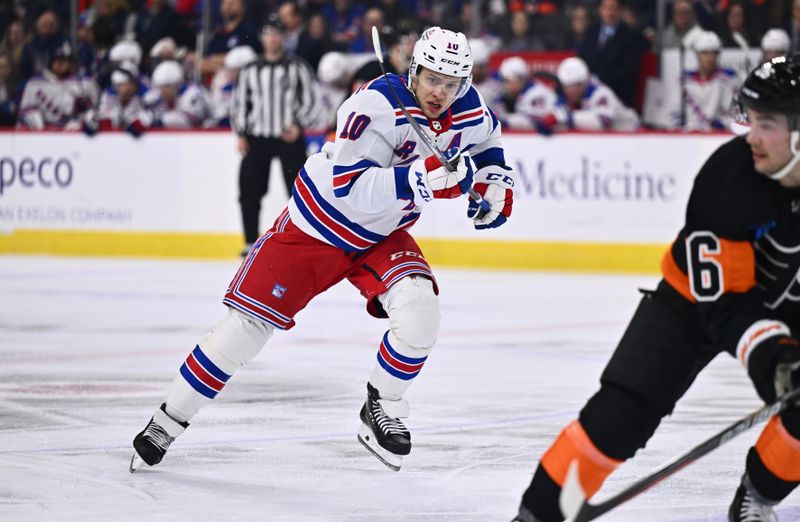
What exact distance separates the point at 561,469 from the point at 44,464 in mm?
1551

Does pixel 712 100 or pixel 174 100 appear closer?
pixel 712 100

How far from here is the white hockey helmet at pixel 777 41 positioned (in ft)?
28.9

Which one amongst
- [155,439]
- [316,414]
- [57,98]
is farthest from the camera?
[57,98]

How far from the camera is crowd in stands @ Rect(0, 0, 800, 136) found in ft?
30.5

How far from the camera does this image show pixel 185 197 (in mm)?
10094

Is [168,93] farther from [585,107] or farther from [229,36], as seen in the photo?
[585,107]

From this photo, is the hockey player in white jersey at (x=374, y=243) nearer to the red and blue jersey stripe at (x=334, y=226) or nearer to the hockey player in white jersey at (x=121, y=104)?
the red and blue jersey stripe at (x=334, y=226)

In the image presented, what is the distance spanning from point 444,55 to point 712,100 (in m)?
5.74

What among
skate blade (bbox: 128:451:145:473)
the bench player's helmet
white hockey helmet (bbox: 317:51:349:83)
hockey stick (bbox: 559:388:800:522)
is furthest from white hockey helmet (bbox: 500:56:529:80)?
hockey stick (bbox: 559:388:800:522)

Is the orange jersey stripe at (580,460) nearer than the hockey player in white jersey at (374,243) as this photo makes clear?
Yes

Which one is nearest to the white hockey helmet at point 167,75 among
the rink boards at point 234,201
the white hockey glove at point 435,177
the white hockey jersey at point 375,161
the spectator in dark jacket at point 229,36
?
the spectator in dark jacket at point 229,36

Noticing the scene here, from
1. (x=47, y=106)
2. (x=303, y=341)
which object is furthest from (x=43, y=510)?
(x=47, y=106)

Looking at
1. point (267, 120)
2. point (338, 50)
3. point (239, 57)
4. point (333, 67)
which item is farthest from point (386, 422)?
point (338, 50)

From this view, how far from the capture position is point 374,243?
3857 mm
